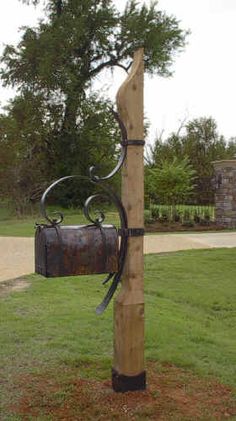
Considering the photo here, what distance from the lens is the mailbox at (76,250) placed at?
7.71ft

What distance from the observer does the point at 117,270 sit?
257 centimetres

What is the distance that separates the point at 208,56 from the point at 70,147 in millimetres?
6674

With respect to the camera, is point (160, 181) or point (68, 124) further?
point (68, 124)

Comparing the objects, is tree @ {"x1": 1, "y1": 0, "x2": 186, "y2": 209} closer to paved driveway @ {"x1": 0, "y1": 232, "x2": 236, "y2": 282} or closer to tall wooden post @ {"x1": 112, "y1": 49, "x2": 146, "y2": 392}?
paved driveway @ {"x1": 0, "y1": 232, "x2": 236, "y2": 282}

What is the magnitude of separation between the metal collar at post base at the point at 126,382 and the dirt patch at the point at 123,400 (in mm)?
27

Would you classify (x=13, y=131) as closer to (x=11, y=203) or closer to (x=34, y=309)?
(x=11, y=203)

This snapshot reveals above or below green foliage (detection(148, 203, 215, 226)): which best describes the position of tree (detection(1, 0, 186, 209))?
above

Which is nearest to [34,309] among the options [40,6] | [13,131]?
[13,131]

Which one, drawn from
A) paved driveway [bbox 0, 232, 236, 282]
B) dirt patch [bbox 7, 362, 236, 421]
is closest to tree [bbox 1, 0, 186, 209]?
paved driveway [bbox 0, 232, 236, 282]

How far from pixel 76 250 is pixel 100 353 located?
1182mm

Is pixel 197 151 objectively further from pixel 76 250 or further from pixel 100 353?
pixel 76 250

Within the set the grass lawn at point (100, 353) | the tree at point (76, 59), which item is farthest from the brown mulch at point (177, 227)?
the tree at point (76, 59)

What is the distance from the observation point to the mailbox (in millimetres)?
2350

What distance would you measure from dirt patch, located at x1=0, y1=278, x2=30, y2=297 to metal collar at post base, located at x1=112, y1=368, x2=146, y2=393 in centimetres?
282
